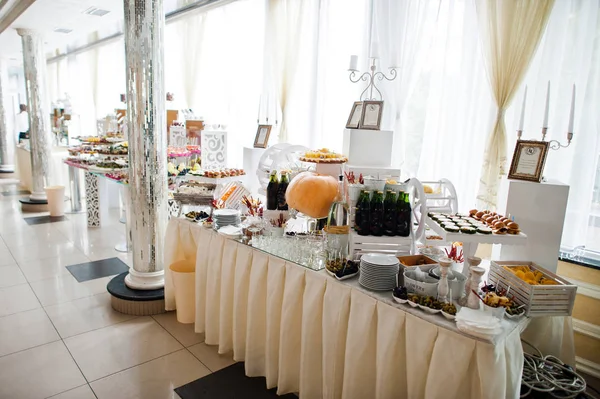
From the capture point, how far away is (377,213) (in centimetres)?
186

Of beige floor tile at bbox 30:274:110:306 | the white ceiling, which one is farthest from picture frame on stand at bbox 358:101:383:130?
the white ceiling

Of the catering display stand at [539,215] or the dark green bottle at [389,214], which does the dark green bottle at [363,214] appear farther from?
the catering display stand at [539,215]

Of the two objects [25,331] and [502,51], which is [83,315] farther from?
[502,51]

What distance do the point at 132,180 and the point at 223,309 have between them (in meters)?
1.31

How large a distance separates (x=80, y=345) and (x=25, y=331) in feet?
1.64

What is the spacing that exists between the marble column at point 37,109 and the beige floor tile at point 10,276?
299 cm

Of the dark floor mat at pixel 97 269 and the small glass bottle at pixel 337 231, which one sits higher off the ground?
the small glass bottle at pixel 337 231

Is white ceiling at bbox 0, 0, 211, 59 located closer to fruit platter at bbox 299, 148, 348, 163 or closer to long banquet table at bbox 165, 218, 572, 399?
fruit platter at bbox 299, 148, 348, 163

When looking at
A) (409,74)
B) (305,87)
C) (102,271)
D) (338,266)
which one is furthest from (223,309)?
(305,87)

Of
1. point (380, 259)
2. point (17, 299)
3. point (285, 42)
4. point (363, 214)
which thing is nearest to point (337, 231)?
point (363, 214)

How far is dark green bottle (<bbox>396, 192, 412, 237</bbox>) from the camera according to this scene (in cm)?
186

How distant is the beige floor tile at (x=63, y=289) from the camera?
3333 millimetres

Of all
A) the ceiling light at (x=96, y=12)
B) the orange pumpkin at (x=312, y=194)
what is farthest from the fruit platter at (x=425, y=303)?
the ceiling light at (x=96, y=12)

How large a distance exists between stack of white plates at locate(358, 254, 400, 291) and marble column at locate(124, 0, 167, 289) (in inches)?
77.2
